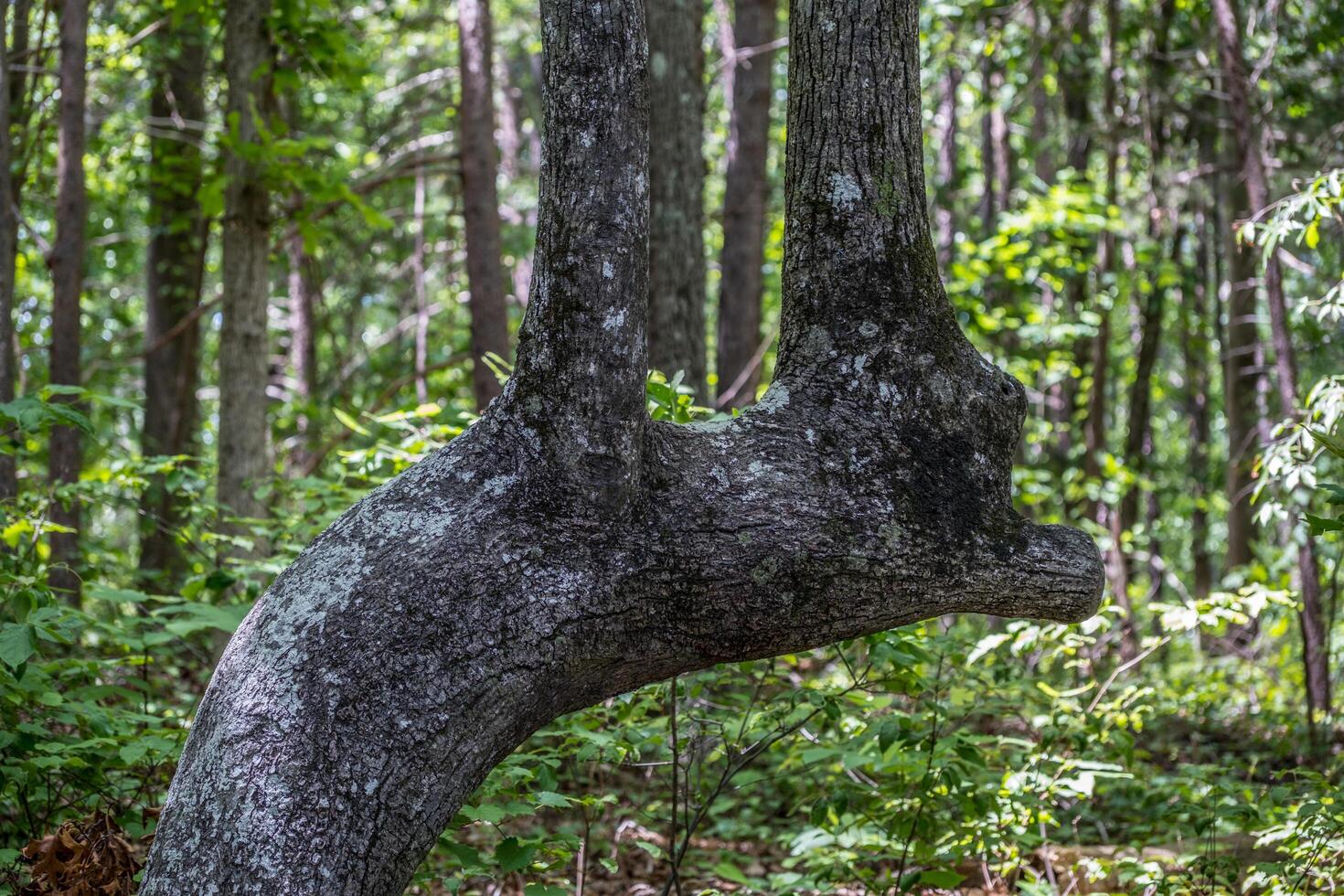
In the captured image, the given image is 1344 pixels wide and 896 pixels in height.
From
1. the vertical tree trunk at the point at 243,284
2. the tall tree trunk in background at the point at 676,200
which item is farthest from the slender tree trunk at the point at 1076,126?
the vertical tree trunk at the point at 243,284

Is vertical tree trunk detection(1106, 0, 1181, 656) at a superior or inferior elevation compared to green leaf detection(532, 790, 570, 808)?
superior

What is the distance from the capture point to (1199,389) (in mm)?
13812

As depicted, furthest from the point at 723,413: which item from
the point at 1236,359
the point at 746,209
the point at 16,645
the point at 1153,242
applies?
the point at 1236,359

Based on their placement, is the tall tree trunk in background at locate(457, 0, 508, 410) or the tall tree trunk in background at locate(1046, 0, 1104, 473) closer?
the tall tree trunk in background at locate(457, 0, 508, 410)

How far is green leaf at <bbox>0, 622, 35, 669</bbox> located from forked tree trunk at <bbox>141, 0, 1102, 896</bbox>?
2.23 ft

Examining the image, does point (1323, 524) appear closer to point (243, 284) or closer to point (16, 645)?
point (16, 645)

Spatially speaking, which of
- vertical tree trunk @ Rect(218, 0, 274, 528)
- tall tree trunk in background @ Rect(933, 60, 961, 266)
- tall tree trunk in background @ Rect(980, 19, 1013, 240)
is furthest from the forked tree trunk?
tall tree trunk in background @ Rect(980, 19, 1013, 240)

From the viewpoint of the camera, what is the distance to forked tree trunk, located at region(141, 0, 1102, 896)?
7.61 ft

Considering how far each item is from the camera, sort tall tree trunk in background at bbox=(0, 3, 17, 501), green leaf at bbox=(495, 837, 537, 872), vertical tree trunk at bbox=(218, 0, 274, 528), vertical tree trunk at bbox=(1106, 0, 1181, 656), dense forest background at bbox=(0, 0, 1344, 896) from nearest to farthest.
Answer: green leaf at bbox=(495, 837, 537, 872) → dense forest background at bbox=(0, 0, 1344, 896) → tall tree trunk in background at bbox=(0, 3, 17, 501) → vertical tree trunk at bbox=(218, 0, 274, 528) → vertical tree trunk at bbox=(1106, 0, 1181, 656)

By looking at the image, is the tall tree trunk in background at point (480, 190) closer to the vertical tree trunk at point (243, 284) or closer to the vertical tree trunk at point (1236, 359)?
→ the vertical tree trunk at point (243, 284)

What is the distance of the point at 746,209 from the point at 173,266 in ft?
17.9

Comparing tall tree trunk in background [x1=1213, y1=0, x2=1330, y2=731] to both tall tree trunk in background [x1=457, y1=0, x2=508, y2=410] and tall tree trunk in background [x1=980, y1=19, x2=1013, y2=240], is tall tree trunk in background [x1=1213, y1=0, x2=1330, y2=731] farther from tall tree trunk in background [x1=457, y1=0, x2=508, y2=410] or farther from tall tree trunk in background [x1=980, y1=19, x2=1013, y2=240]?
tall tree trunk in background [x1=457, y1=0, x2=508, y2=410]

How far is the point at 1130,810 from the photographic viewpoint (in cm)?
601

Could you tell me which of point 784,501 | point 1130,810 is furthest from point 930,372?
point 1130,810
